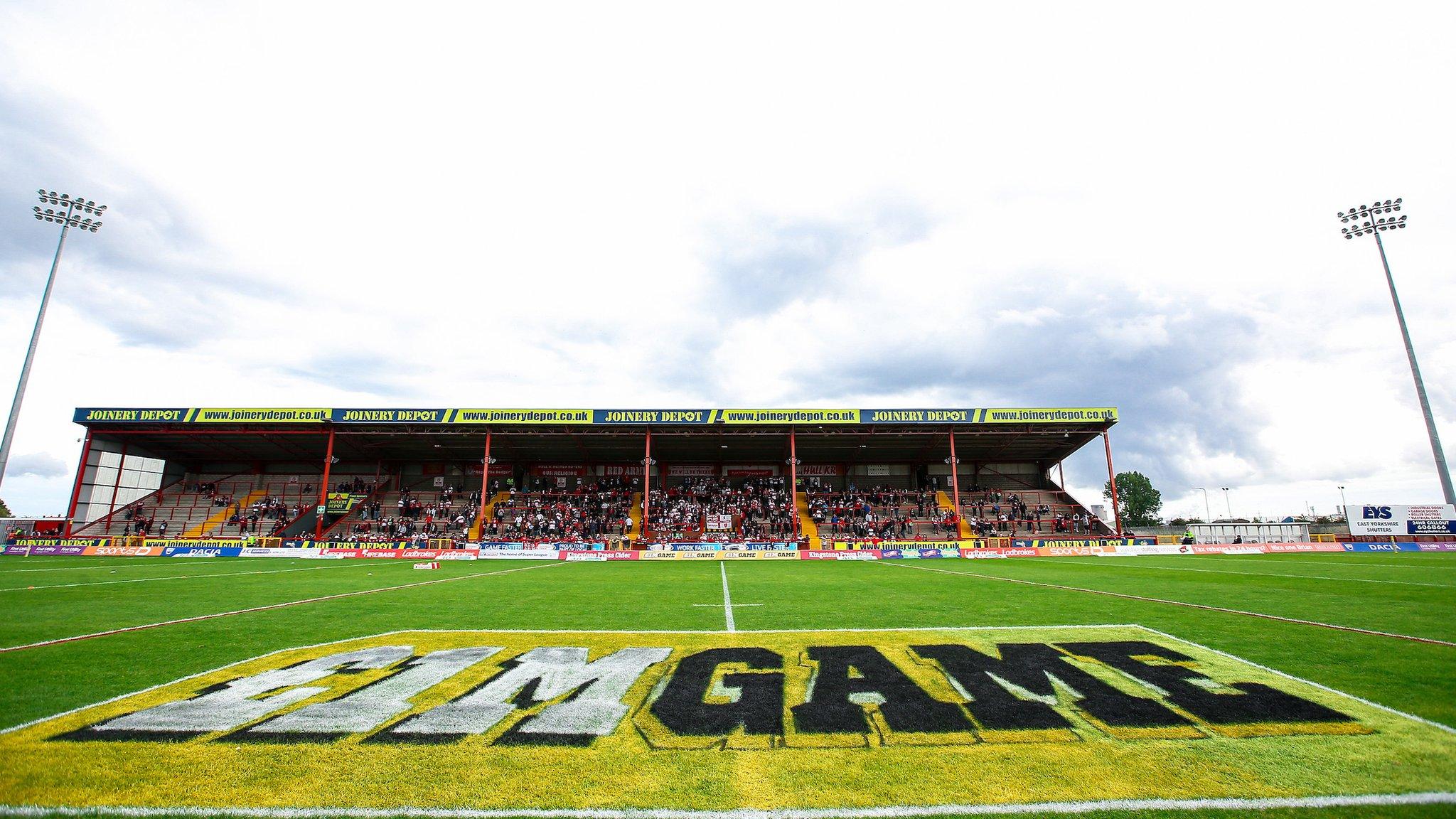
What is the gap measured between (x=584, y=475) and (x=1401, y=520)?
4923 cm

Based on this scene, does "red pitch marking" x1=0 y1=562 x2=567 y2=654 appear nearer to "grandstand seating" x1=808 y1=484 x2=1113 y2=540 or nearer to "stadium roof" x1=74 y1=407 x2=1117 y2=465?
"stadium roof" x1=74 y1=407 x2=1117 y2=465

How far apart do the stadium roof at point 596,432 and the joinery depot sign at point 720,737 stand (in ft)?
91.9

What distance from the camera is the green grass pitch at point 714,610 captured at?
5.28 meters

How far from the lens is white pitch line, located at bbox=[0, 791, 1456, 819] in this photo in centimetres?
293

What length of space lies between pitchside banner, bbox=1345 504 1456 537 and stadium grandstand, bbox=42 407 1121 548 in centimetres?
1275

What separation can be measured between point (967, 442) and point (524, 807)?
3924 cm

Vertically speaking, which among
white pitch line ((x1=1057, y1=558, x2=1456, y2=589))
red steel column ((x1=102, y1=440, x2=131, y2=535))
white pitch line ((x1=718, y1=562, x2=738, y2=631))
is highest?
red steel column ((x1=102, y1=440, x2=131, y2=535))

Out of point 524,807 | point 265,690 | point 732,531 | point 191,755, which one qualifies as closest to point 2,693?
point 265,690

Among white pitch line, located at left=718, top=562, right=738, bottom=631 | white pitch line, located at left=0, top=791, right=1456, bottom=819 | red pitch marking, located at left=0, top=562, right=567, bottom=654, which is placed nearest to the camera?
white pitch line, located at left=0, top=791, right=1456, bottom=819

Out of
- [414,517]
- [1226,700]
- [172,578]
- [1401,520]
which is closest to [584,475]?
[414,517]

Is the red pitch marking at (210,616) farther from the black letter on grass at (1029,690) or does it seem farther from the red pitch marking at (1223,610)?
the red pitch marking at (1223,610)

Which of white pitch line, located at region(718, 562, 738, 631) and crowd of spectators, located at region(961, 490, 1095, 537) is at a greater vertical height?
crowd of spectators, located at region(961, 490, 1095, 537)

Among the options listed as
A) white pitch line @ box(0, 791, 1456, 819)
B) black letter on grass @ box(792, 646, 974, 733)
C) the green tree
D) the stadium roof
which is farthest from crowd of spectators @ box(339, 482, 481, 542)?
the green tree

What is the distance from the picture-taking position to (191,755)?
3609 millimetres
